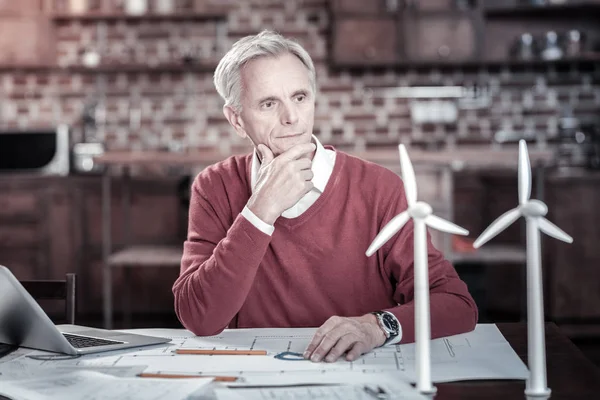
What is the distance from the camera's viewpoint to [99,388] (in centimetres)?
110

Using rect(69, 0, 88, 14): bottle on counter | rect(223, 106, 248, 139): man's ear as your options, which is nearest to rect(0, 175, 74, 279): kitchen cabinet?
rect(69, 0, 88, 14): bottle on counter

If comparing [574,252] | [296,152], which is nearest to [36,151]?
[574,252]

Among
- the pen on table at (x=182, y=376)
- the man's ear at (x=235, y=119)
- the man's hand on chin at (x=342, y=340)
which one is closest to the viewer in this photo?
the pen on table at (x=182, y=376)

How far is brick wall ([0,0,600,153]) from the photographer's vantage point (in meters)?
5.39

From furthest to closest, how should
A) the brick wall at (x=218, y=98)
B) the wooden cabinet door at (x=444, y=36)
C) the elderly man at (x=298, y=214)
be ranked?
1. the brick wall at (x=218, y=98)
2. the wooden cabinet door at (x=444, y=36)
3. the elderly man at (x=298, y=214)

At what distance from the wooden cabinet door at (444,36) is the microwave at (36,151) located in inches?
87.4

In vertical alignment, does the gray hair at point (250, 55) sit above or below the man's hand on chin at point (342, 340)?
above

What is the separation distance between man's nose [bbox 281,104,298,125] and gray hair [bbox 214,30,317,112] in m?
0.08

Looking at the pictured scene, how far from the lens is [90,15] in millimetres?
5320

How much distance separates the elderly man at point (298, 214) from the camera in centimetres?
166

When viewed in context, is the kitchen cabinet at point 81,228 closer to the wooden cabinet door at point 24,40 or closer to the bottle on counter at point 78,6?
the wooden cabinet door at point 24,40

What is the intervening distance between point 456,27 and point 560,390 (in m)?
4.32

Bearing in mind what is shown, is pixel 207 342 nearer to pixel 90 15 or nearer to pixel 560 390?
pixel 560 390

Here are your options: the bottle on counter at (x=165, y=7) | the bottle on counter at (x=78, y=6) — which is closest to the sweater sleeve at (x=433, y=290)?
the bottle on counter at (x=165, y=7)
